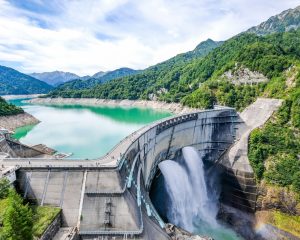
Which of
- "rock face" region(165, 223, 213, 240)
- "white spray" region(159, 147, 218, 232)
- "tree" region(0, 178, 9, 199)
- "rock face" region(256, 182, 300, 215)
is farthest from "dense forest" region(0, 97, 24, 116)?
"rock face" region(165, 223, 213, 240)

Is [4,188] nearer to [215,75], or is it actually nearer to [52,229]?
[52,229]

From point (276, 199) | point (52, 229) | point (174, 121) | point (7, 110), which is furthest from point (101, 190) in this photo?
point (7, 110)

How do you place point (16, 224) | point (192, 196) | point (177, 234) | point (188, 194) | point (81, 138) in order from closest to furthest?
point (16, 224) → point (177, 234) → point (188, 194) → point (192, 196) → point (81, 138)

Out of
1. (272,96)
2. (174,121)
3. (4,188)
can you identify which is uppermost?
(272,96)

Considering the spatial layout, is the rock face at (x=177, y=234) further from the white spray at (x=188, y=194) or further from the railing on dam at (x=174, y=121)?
the railing on dam at (x=174, y=121)

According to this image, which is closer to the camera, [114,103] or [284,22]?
[114,103]

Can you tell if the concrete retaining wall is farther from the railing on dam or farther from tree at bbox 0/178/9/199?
the railing on dam
